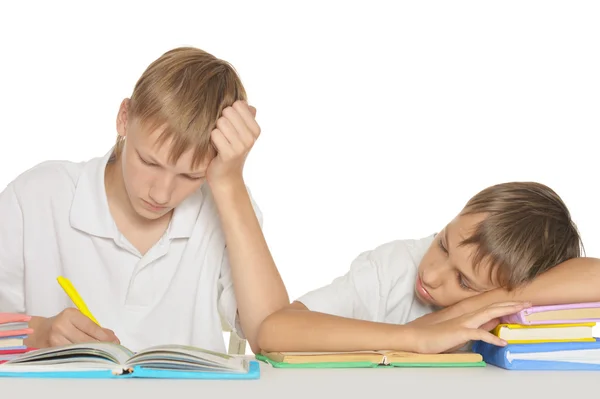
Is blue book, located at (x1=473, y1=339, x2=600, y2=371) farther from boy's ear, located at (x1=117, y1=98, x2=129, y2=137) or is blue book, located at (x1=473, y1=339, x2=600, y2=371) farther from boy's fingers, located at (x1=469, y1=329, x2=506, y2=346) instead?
boy's ear, located at (x1=117, y1=98, x2=129, y2=137)

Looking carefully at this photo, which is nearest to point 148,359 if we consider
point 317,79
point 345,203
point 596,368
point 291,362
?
point 291,362

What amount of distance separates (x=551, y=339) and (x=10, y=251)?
1110mm

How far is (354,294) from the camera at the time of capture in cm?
171

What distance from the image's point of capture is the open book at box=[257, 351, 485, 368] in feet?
4.40

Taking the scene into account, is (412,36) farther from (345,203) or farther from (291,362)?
(291,362)

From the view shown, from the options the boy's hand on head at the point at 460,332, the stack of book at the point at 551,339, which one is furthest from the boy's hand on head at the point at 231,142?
the stack of book at the point at 551,339

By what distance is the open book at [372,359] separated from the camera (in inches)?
52.8

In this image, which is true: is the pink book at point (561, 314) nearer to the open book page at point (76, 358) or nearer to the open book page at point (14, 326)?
the open book page at point (76, 358)

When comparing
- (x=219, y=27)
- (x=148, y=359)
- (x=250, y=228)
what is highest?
(x=219, y=27)

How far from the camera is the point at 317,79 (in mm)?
3303

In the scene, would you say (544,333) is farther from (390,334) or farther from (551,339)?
(390,334)

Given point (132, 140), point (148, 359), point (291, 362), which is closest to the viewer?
point (148, 359)

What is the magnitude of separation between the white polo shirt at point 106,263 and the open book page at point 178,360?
0.53 meters

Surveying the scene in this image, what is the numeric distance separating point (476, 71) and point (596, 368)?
203cm
